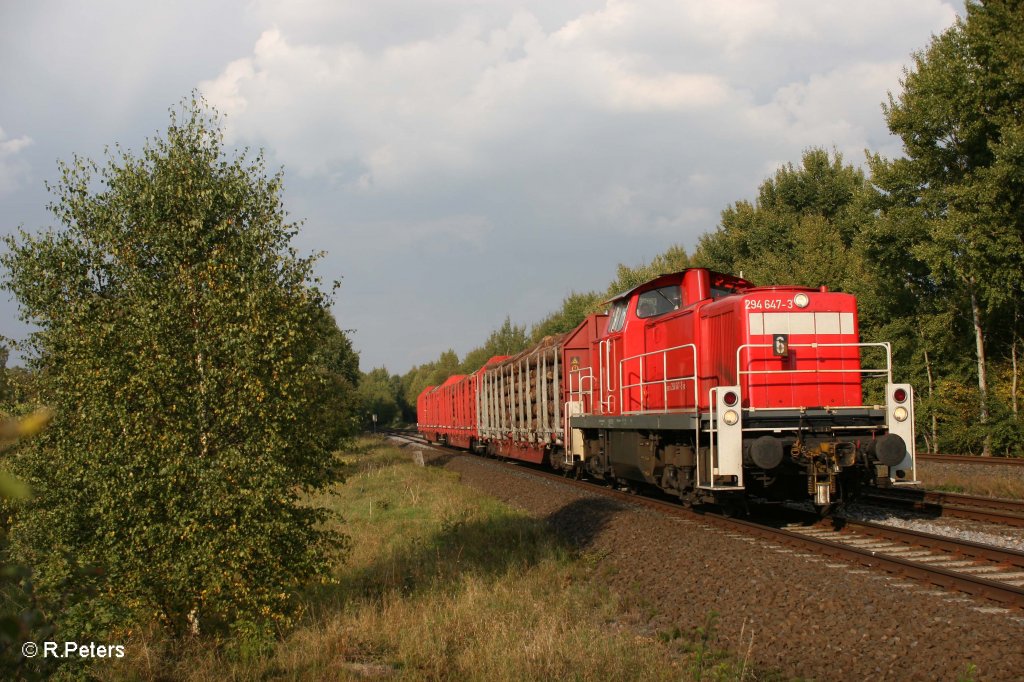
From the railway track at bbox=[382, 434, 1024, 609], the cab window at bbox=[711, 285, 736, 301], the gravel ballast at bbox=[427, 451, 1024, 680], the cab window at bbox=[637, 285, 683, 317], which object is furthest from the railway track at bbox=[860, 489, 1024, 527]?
the cab window at bbox=[637, 285, 683, 317]

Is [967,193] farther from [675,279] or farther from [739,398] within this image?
[739,398]

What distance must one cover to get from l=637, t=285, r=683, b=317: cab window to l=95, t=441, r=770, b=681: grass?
473 cm

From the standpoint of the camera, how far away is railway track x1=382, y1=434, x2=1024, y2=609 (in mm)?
7367

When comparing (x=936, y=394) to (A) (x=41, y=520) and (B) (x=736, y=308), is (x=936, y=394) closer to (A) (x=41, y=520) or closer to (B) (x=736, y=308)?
(B) (x=736, y=308)

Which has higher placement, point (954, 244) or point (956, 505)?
point (954, 244)

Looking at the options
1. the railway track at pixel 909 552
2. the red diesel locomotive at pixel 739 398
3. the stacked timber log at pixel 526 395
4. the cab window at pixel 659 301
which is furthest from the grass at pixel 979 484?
the stacked timber log at pixel 526 395

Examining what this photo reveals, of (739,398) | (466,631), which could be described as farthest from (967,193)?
(466,631)

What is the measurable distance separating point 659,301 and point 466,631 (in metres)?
8.26

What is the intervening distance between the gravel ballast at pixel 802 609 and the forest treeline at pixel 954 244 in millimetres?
8988

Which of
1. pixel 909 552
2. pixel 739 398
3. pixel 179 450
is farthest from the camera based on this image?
pixel 739 398

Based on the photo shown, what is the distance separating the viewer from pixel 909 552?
920cm

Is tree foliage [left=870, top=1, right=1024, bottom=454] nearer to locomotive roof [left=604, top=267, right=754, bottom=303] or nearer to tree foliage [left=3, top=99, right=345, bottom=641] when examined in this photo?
locomotive roof [left=604, top=267, right=754, bottom=303]

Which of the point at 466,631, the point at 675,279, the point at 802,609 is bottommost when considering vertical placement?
the point at 466,631

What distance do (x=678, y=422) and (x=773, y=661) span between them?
5442 millimetres
